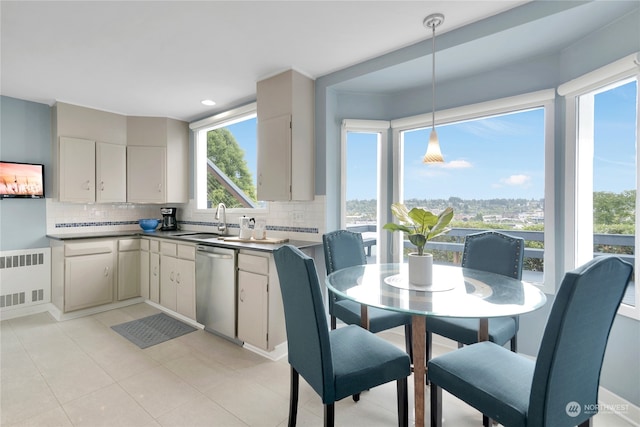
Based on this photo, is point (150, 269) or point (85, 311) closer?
point (85, 311)

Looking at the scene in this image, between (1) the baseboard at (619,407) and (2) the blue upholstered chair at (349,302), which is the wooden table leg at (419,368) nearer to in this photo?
(2) the blue upholstered chair at (349,302)

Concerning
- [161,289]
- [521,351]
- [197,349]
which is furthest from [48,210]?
[521,351]

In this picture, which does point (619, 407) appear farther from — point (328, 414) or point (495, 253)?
point (328, 414)

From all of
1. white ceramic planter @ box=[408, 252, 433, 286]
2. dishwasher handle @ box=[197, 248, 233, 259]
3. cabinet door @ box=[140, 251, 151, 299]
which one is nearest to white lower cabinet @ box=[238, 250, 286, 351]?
dishwasher handle @ box=[197, 248, 233, 259]

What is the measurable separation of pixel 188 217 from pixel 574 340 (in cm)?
453

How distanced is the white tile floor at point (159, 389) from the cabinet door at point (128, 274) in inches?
35.4

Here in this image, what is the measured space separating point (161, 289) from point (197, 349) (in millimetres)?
1294

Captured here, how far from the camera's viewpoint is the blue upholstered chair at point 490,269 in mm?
1881

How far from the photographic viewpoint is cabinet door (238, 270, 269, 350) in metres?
2.62

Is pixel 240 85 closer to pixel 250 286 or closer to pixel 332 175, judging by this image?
pixel 332 175

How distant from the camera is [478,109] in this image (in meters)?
2.62

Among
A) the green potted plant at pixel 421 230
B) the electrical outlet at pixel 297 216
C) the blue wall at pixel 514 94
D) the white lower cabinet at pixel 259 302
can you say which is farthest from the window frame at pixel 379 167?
the green potted plant at pixel 421 230

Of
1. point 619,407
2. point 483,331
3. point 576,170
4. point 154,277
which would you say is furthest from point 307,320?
point 154,277

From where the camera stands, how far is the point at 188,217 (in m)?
4.58
